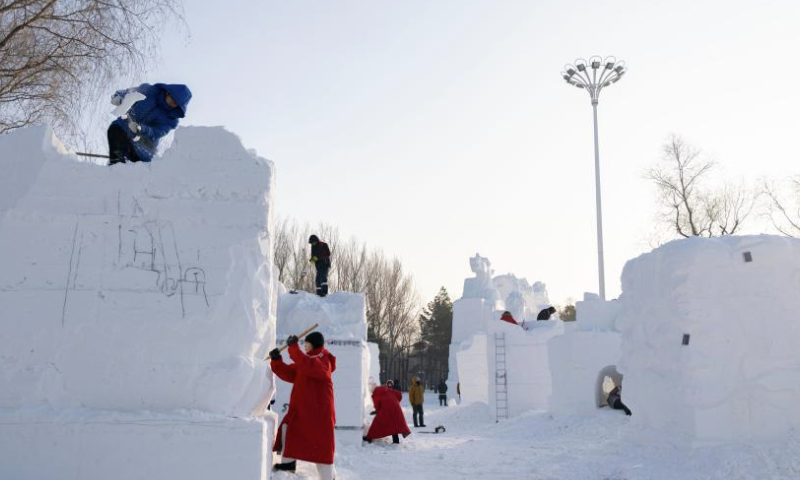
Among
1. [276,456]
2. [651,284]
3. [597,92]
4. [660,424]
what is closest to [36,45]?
[276,456]

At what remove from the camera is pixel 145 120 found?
506 centimetres

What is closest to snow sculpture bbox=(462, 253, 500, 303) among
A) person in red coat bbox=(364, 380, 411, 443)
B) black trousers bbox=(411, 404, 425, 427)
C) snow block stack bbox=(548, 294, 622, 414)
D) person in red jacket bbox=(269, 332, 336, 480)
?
black trousers bbox=(411, 404, 425, 427)

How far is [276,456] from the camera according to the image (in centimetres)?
644

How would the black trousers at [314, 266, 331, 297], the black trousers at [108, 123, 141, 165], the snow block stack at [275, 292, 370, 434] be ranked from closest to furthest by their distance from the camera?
1. the black trousers at [108, 123, 141, 165]
2. the snow block stack at [275, 292, 370, 434]
3. the black trousers at [314, 266, 331, 297]

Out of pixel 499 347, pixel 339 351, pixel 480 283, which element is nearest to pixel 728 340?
pixel 339 351

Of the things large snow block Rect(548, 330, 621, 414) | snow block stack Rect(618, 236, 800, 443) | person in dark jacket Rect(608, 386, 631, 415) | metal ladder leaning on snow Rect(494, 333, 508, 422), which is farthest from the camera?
metal ladder leaning on snow Rect(494, 333, 508, 422)

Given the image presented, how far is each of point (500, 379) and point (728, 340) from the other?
958cm

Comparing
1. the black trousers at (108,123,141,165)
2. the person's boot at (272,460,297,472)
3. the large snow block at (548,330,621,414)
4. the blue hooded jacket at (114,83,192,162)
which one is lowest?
the person's boot at (272,460,297,472)

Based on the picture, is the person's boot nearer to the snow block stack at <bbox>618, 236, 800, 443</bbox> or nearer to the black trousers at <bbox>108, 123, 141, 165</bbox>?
the black trousers at <bbox>108, 123, 141, 165</bbox>

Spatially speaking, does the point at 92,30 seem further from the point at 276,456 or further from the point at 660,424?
the point at 660,424

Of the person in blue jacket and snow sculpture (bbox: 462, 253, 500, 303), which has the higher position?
snow sculpture (bbox: 462, 253, 500, 303)

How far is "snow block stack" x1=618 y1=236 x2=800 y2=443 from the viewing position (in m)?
7.41

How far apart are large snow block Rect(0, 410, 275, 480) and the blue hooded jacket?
6.35ft

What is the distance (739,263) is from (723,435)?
187 centimetres
